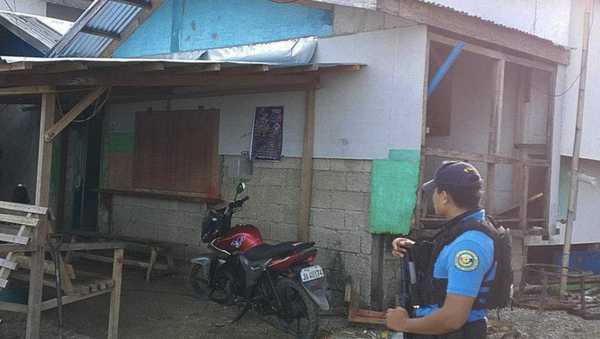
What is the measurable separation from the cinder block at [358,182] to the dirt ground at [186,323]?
4.53 feet

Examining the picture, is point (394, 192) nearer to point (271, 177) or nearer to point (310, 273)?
point (310, 273)

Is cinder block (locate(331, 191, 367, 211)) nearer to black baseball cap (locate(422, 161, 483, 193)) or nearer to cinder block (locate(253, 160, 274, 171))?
cinder block (locate(253, 160, 274, 171))

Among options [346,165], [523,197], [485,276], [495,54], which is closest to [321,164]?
[346,165]

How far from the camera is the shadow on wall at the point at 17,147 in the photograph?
1119 cm

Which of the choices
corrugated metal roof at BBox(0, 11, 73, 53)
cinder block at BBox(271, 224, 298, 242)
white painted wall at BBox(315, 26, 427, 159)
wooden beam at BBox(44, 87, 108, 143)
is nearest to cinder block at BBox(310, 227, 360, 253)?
cinder block at BBox(271, 224, 298, 242)

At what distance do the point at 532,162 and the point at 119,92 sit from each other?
568 centimetres

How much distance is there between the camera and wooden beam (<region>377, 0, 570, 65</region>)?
19.0ft

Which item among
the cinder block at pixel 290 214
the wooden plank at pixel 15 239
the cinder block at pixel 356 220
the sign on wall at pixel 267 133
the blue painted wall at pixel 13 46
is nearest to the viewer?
the wooden plank at pixel 15 239

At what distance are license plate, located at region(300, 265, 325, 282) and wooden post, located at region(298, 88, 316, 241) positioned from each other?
1555 mm

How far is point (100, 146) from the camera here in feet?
32.5

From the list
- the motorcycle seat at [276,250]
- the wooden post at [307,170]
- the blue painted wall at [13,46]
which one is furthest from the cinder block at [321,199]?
the blue painted wall at [13,46]

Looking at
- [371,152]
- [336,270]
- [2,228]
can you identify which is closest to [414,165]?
[371,152]

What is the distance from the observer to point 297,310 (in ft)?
17.3

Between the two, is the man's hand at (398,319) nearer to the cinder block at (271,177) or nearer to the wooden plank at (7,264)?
the wooden plank at (7,264)
